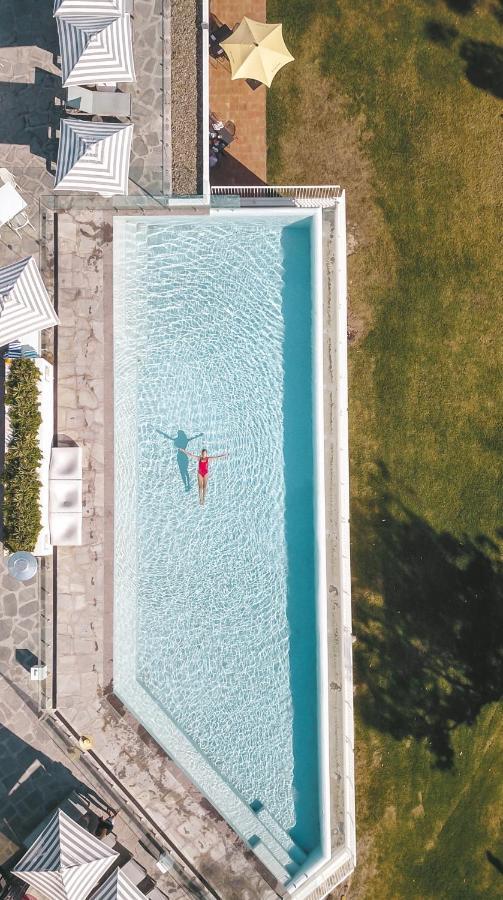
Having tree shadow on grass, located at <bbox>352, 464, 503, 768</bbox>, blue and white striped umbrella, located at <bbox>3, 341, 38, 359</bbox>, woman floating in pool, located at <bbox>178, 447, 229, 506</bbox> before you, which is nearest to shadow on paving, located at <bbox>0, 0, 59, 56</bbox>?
blue and white striped umbrella, located at <bbox>3, 341, 38, 359</bbox>

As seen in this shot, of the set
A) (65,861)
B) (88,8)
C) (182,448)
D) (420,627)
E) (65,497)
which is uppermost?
(88,8)

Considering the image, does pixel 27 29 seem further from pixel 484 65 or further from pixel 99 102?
pixel 484 65

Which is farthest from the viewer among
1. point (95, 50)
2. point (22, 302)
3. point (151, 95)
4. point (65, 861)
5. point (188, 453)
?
point (188, 453)

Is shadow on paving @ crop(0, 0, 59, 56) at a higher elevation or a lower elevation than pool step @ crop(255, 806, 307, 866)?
higher

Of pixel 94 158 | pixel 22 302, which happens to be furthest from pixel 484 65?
pixel 22 302

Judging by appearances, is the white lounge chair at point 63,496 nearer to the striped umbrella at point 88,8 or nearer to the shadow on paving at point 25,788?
the shadow on paving at point 25,788

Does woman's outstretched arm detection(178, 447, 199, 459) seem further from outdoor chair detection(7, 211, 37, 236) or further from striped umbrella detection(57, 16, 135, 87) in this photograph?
striped umbrella detection(57, 16, 135, 87)

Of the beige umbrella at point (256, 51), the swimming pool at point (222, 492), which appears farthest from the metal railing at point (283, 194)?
the beige umbrella at point (256, 51)
